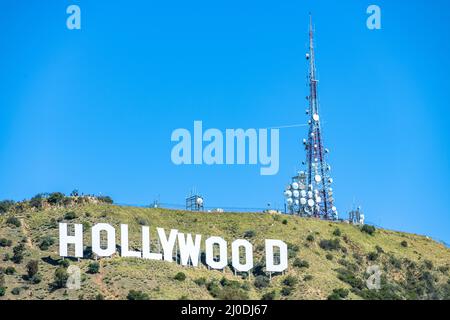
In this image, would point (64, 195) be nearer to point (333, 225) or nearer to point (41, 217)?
point (41, 217)

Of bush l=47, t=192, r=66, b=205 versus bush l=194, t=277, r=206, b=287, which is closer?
bush l=194, t=277, r=206, b=287

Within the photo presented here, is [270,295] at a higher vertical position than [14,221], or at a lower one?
lower

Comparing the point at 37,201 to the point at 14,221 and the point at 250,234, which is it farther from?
the point at 250,234

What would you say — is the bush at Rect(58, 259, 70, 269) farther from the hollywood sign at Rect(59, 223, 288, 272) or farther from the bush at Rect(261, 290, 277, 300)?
the bush at Rect(261, 290, 277, 300)

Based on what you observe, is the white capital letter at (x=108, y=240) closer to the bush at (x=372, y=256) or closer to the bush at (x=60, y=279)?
the bush at (x=60, y=279)

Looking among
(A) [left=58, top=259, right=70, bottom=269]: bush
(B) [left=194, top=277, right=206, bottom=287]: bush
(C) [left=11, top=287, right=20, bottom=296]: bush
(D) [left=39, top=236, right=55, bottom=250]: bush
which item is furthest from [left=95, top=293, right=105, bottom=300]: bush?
(D) [left=39, top=236, right=55, bottom=250]: bush

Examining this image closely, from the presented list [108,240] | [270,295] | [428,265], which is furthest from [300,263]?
[108,240]
